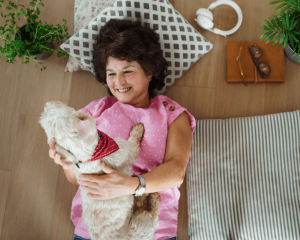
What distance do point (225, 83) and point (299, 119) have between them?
0.65 metres

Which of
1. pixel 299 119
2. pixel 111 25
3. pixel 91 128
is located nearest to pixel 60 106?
pixel 91 128

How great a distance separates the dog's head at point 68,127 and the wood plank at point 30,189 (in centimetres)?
120

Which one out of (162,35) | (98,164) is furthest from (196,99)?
(98,164)

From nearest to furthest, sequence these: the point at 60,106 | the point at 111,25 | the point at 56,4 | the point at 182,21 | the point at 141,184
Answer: the point at 60,106 → the point at 141,184 → the point at 111,25 → the point at 182,21 → the point at 56,4

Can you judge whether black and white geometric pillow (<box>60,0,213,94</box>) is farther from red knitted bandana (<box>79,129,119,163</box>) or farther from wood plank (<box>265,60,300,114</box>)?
red knitted bandana (<box>79,129,119,163</box>)

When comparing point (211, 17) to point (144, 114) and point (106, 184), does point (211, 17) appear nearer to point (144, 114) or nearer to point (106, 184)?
point (144, 114)

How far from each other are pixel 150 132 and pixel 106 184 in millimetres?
508

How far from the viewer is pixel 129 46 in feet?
4.85

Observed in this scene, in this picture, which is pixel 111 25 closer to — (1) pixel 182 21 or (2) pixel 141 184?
(1) pixel 182 21

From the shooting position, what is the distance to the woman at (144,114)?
4.78 ft

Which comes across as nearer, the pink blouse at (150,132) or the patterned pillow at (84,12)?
the pink blouse at (150,132)

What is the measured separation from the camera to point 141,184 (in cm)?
132

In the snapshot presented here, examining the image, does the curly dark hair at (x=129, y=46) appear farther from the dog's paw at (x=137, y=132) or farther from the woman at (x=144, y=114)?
the dog's paw at (x=137, y=132)

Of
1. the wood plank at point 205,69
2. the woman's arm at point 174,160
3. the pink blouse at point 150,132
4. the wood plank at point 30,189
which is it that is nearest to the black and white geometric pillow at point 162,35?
the wood plank at point 205,69
